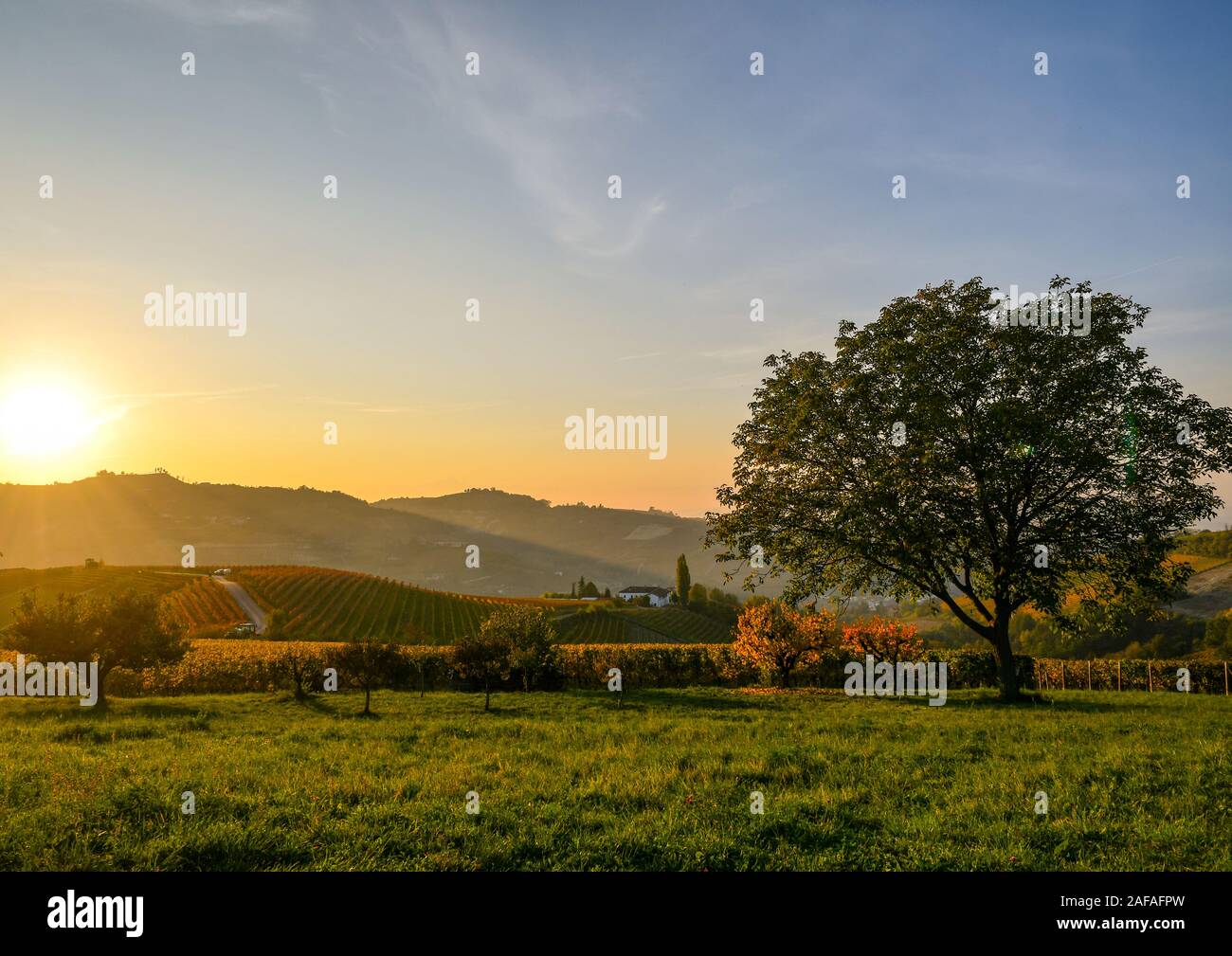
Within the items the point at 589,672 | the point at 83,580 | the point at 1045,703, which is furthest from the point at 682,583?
the point at 1045,703

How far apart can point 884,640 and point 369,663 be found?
34.1m

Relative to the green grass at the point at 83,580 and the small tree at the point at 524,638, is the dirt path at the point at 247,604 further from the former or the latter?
the small tree at the point at 524,638

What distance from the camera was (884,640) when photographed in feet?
149

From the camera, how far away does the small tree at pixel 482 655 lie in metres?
36.8

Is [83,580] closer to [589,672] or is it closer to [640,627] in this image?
[640,627]

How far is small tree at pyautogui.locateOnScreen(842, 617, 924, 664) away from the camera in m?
45.2

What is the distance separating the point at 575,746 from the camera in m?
16.5

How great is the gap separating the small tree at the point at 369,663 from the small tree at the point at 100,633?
9135mm

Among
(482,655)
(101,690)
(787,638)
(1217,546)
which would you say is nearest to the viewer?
(101,690)

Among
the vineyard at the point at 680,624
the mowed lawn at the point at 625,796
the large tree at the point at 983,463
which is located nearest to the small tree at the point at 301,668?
the mowed lawn at the point at 625,796

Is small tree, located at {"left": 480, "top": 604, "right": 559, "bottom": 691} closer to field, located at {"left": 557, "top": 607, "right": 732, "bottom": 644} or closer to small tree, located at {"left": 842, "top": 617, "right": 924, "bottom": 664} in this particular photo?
small tree, located at {"left": 842, "top": 617, "right": 924, "bottom": 664}

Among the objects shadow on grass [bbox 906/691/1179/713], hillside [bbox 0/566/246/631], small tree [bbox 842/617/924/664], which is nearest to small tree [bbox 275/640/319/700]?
shadow on grass [bbox 906/691/1179/713]

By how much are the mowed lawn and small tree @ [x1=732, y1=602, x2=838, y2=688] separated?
23.1 m
